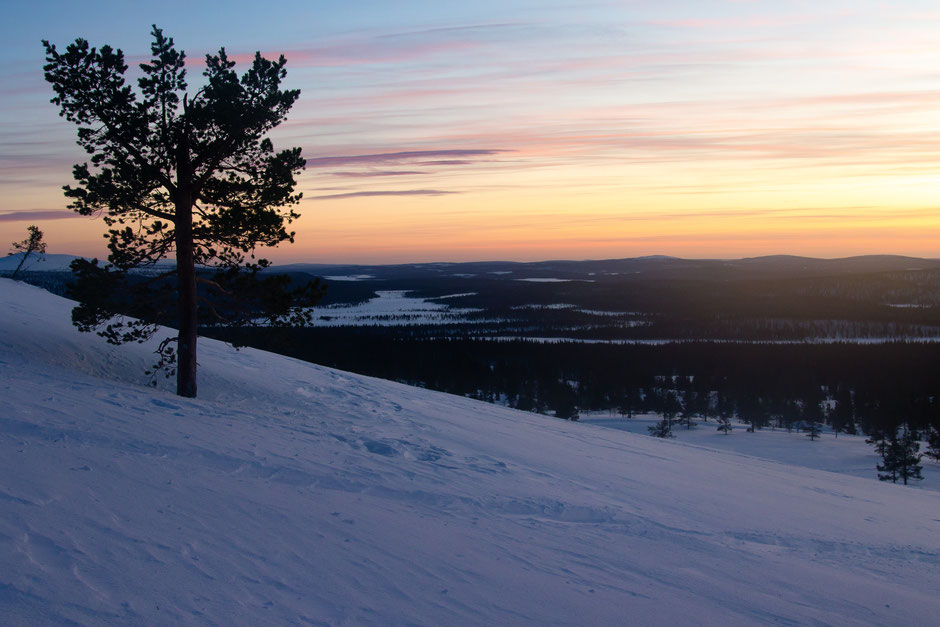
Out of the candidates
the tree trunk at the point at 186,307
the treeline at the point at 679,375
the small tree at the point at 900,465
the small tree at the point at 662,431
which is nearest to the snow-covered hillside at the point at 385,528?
the tree trunk at the point at 186,307

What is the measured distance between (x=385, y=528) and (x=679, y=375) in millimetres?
84861

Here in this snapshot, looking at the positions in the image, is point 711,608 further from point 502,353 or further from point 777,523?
point 502,353

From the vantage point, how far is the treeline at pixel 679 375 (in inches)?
2522

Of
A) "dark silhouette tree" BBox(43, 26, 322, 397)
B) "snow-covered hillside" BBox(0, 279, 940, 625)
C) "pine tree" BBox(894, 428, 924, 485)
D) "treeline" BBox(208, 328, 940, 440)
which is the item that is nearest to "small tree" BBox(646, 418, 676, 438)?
"treeline" BBox(208, 328, 940, 440)

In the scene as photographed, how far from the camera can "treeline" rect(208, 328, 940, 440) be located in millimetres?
64062

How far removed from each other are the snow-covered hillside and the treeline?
45.8 meters

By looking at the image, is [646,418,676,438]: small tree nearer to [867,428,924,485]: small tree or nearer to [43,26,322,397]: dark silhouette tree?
[867,428,924,485]: small tree

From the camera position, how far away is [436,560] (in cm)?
618

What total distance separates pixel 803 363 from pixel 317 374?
8539 cm

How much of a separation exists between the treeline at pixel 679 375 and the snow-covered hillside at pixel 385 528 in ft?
150

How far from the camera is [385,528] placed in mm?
6820

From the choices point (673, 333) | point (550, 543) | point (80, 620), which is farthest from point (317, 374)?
point (673, 333)

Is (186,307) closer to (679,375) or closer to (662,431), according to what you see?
(662,431)

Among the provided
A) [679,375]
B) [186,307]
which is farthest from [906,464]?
[679,375]
